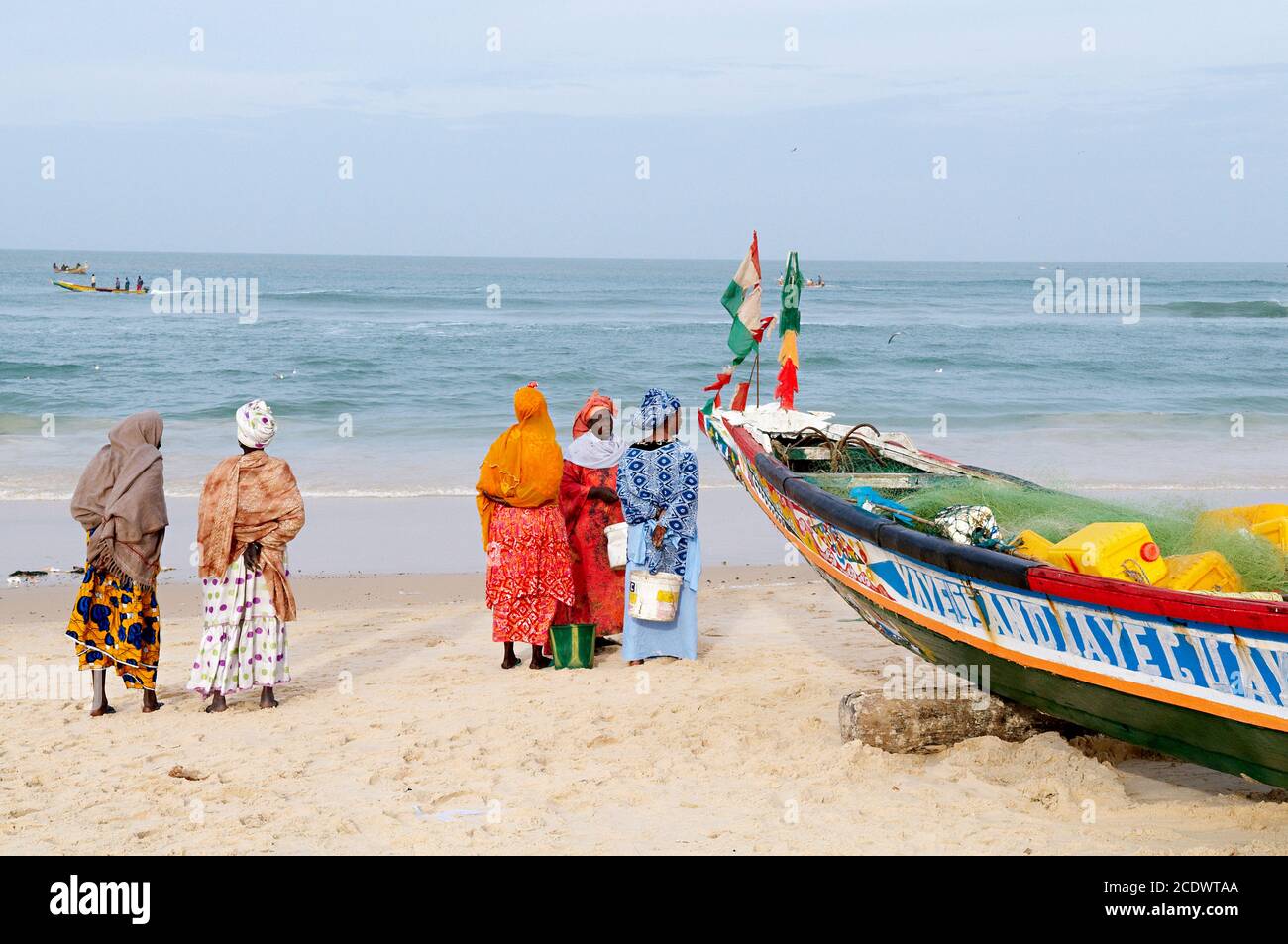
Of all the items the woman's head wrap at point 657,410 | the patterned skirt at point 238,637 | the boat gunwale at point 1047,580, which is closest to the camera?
the boat gunwale at point 1047,580

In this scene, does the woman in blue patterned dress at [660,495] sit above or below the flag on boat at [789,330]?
below

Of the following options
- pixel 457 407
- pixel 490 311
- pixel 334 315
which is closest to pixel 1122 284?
pixel 490 311

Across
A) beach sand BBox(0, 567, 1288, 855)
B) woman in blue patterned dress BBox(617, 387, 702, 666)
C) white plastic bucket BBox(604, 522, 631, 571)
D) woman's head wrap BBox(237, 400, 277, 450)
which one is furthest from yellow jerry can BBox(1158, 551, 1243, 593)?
woman's head wrap BBox(237, 400, 277, 450)

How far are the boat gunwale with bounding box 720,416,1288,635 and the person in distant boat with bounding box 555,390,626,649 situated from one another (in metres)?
1.41

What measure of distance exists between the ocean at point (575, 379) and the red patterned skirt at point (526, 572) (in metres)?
4.90

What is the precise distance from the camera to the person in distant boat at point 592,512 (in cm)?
723

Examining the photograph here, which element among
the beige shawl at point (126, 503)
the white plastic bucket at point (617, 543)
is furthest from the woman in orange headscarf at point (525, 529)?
the beige shawl at point (126, 503)

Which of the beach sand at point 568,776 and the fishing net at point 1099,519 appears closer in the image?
the beach sand at point 568,776

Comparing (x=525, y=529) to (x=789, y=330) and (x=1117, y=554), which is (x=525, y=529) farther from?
(x=789, y=330)

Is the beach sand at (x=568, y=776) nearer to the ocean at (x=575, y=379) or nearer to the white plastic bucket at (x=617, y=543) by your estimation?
the white plastic bucket at (x=617, y=543)

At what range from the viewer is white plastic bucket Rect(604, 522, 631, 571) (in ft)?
23.1

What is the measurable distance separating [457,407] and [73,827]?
17387 mm

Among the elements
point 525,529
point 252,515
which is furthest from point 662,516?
point 252,515

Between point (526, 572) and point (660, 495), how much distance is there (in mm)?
833
